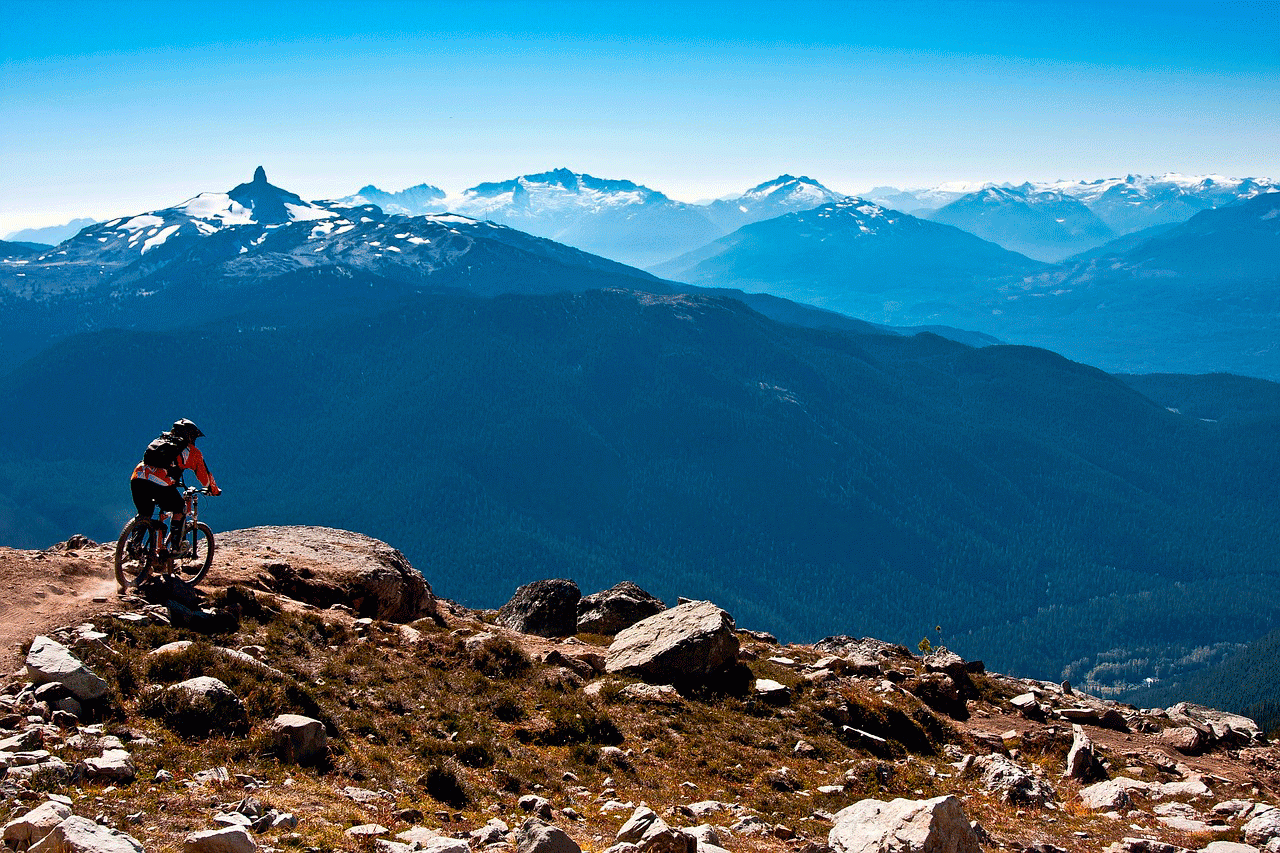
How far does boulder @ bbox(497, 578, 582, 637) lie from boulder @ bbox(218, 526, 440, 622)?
4109 millimetres

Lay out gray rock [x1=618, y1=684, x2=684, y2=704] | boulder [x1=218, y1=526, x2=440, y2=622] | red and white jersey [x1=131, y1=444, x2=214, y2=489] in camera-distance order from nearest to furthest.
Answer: red and white jersey [x1=131, y1=444, x2=214, y2=489], gray rock [x1=618, y1=684, x2=684, y2=704], boulder [x1=218, y1=526, x2=440, y2=622]

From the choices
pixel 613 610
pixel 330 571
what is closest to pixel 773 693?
pixel 613 610

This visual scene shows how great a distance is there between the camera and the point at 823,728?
90.9 feet

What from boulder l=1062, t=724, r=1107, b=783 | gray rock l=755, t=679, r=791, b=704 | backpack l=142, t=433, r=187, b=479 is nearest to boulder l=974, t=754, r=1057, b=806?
boulder l=1062, t=724, r=1107, b=783

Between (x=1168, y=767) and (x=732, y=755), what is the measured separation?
1567cm

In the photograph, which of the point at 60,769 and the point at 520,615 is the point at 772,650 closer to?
the point at 520,615

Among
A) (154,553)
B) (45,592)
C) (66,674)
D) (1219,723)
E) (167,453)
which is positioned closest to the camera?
(66,674)

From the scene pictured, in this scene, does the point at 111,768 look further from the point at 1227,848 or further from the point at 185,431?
the point at 1227,848

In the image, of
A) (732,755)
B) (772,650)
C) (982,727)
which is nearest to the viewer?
(732,755)

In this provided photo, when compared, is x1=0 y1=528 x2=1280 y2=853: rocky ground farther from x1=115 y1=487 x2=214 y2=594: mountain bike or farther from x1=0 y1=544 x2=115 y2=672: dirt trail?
x1=115 y1=487 x2=214 y2=594: mountain bike

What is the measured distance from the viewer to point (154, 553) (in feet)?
83.3

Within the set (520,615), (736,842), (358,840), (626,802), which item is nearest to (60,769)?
(358,840)

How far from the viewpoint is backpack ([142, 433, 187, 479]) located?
25.1m

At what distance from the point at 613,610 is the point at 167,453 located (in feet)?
64.7
